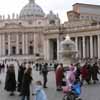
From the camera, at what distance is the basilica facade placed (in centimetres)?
8900

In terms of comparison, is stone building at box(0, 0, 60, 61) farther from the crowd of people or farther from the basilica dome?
the crowd of people

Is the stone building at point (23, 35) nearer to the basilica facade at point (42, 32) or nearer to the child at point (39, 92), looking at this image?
the basilica facade at point (42, 32)

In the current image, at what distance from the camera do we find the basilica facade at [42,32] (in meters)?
89.0

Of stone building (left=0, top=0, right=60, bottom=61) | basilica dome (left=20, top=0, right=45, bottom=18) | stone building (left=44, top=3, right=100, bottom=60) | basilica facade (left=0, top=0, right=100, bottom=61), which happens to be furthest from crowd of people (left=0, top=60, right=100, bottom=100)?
basilica dome (left=20, top=0, right=45, bottom=18)

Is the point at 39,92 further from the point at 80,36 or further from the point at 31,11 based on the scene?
the point at 31,11

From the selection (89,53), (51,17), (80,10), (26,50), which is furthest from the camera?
(51,17)

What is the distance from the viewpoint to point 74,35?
298 feet

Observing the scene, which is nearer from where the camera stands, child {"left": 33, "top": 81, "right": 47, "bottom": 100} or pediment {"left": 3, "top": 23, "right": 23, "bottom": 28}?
child {"left": 33, "top": 81, "right": 47, "bottom": 100}

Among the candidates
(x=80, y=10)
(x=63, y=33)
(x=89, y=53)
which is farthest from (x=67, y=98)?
(x=80, y=10)

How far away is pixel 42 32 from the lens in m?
131

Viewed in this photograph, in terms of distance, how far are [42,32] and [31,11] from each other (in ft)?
79.1

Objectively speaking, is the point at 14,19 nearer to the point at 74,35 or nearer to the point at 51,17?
the point at 51,17

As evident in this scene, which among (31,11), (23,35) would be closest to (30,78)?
(23,35)

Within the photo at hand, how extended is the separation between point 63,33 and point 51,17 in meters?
55.9
